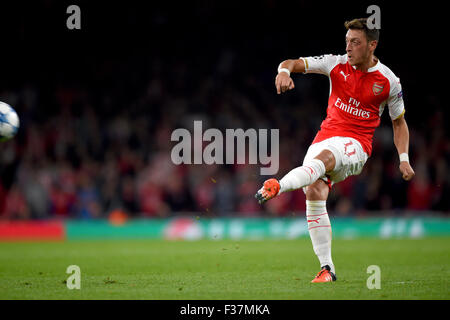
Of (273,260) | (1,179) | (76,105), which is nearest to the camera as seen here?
(273,260)

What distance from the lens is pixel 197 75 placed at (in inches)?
813

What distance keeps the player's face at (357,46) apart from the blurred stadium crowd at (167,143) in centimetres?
981

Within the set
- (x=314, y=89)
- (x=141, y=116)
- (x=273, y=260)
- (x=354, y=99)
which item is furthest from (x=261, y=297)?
(x=314, y=89)

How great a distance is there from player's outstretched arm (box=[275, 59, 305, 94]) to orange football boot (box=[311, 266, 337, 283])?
1.87 meters

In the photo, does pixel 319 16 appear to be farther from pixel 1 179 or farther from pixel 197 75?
pixel 1 179

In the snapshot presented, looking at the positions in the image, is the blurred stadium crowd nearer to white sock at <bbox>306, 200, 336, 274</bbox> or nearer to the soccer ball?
the soccer ball

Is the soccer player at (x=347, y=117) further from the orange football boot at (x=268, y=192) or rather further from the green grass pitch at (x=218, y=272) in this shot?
the orange football boot at (x=268, y=192)

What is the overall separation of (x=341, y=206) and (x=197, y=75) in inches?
261

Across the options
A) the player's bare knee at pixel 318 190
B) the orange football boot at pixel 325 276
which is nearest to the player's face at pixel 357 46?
the player's bare knee at pixel 318 190

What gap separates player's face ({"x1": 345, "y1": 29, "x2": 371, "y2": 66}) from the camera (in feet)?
21.5

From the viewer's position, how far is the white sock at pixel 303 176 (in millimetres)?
5921

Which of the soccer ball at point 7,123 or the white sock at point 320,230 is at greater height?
the soccer ball at point 7,123

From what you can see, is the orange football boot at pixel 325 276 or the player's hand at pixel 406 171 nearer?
the orange football boot at pixel 325 276

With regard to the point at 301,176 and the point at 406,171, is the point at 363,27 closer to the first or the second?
the point at 406,171
